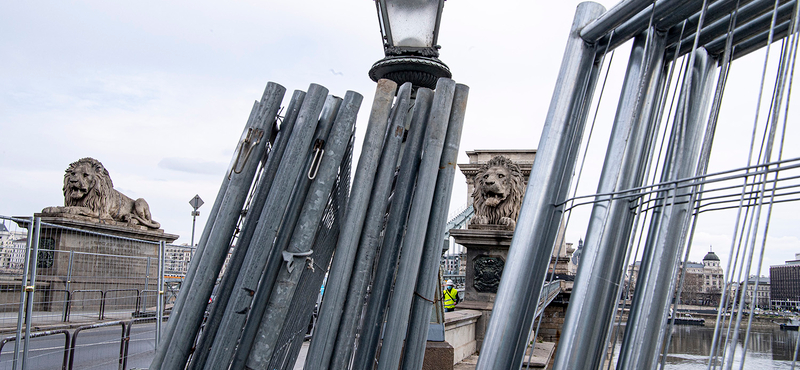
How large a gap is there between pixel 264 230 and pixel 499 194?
7171mm

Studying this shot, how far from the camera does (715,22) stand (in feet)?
6.45

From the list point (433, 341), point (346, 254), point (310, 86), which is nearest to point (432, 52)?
point (310, 86)

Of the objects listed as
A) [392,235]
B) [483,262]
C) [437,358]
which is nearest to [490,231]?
[483,262]

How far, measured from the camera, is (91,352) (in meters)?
7.58

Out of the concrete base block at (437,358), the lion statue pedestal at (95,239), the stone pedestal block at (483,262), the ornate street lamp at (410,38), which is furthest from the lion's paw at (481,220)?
the ornate street lamp at (410,38)

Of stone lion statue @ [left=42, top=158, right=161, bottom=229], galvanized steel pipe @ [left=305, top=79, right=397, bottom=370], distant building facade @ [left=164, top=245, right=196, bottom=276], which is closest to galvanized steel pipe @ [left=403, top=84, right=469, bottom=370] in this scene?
galvanized steel pipe @ [left=305, top=79, right=397, bottom=370]

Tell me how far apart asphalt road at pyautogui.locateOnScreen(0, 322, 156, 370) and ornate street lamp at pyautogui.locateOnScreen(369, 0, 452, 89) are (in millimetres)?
4659

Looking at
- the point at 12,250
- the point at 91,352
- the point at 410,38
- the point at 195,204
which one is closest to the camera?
the point at 410,38

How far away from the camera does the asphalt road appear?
21.5 feet

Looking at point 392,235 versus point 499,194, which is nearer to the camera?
point 392,235

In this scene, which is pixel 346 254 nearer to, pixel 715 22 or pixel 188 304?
pixel 188 304

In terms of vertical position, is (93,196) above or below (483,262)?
above

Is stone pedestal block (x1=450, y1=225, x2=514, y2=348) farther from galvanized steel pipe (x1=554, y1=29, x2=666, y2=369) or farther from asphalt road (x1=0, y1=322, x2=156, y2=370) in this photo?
galvanized steel pipe (x1=554, y1=29, x2=666, y2=369)

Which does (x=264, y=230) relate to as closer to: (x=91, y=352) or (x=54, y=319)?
(x=91, y=352)
